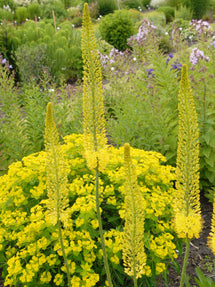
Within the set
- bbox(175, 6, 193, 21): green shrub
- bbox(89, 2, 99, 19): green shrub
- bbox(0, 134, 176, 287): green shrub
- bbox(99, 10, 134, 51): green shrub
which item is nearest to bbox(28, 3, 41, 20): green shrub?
bbox(89, 2, 99, 19): green shrub

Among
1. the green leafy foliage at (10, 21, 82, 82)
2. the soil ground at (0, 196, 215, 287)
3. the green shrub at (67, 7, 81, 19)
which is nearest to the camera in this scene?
the soil ground at (0, 196, 215, 287)

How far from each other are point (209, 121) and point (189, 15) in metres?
15.9

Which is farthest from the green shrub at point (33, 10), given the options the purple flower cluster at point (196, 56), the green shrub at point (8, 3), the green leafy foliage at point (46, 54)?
the purple flower cluster at point (196, 56)

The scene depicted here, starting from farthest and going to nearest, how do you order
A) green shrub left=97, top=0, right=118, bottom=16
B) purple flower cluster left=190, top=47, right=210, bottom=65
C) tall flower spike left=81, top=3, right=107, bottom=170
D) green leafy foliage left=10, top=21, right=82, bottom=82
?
green shrub left=97, top=0, right=118, bottom=16 < green leafy foliage left=10, top=21, right=82, bottom=82 < purple flower cluster left=190, top=47, right=210, bottom=65 < tall flower spike left=81, top=3, right=107, bottom=170

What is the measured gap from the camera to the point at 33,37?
12492 mm

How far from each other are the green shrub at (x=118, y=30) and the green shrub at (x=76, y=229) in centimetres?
1226

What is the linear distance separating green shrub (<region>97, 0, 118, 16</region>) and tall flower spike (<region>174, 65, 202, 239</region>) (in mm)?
22421

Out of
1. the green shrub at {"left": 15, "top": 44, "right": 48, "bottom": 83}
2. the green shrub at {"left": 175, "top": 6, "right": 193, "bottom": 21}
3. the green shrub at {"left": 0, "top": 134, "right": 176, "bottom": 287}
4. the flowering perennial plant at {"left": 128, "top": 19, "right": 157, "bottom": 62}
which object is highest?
the green shrub at {"left": 175, "top": 6, "right": 193, "bottom": 21}

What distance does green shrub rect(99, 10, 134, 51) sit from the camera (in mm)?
14758

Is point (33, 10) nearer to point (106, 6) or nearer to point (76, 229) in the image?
point (106, 6)

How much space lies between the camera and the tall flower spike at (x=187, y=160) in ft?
4.94

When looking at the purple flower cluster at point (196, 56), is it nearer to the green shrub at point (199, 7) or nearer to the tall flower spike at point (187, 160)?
the tall flower spike at point (187, 160)

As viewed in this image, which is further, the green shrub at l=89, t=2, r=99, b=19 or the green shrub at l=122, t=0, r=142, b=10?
the green shrub at l=122, t=0, r=142, b=10

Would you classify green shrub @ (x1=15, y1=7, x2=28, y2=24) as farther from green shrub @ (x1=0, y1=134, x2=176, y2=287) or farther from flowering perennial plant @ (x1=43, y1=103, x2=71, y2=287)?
flowering perennial plant @ (x1=43, y1=103, x2=71, y2=287)
